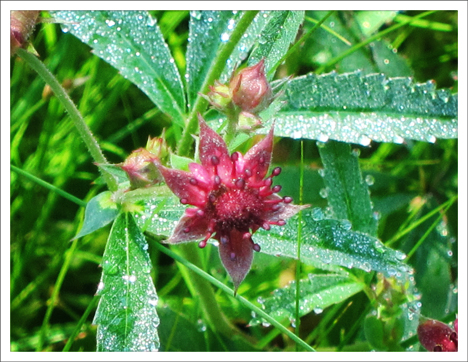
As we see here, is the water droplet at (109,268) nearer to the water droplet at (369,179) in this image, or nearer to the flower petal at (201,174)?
the flower petal at (201,174)

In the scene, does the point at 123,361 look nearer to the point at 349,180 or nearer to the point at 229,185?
the point at 229,185

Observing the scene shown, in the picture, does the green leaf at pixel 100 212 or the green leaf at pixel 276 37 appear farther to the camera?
the green leaf at pixel 276 37

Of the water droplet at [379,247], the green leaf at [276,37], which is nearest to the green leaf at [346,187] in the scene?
the water droplet at [379,247]

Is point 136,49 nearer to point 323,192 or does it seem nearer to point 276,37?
point 276,37

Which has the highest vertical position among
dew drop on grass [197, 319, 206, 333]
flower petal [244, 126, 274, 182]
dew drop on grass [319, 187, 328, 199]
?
dew drop on grass [319, 187, 328, 199]

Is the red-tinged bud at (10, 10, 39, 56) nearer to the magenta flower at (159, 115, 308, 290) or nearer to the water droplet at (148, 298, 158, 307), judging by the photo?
the magenta flower at (159, 115, 308, 290)

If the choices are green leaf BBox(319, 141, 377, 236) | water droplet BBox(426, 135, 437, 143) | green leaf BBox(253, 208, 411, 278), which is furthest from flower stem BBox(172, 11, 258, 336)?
water droplet BBox(426, 135, 437, 143)
